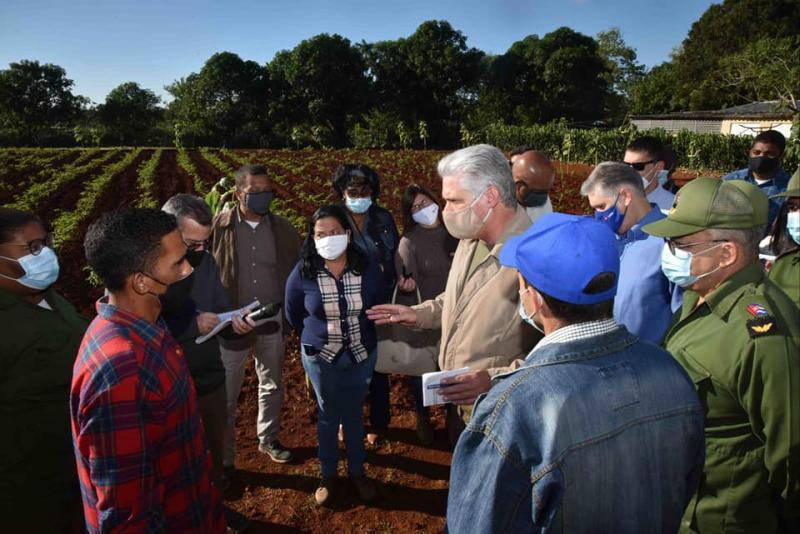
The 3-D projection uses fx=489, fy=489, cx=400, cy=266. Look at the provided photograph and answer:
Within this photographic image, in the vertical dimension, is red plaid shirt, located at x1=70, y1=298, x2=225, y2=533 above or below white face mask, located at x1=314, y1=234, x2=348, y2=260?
below

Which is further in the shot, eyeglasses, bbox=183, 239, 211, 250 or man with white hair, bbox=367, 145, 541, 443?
eyeglasses, bbox=183, 239, 211, 250

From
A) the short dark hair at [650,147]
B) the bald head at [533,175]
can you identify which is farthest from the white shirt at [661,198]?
the bald head at [533,175]

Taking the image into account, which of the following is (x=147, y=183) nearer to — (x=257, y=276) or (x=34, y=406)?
(x=257, y=276)

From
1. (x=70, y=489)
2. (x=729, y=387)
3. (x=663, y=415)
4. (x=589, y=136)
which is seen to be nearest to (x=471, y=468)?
(x=663, y=415)

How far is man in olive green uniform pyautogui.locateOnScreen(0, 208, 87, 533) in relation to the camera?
2180mm

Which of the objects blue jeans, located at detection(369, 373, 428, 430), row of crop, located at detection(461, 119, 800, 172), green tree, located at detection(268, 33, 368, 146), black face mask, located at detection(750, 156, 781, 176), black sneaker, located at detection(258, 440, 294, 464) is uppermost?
green tree, located at detection(268, 33, 368, 146)

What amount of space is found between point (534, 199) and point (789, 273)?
2204mm

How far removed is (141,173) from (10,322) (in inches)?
863

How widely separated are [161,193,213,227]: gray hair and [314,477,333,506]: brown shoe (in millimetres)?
2059

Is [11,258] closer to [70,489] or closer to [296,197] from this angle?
[70,489]

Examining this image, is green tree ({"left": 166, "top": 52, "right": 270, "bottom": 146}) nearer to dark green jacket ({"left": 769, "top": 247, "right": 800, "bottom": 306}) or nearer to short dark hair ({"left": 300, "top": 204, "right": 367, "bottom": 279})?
short dark hair ({"left": 300, "top": 204, "right": 367, "bottom": 279})

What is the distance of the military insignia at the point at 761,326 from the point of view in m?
1.86

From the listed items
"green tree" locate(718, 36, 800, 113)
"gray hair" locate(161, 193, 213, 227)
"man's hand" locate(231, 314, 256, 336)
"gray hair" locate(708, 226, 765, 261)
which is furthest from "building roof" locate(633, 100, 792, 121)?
"man's hand" locate(231, 314, 256, 336)

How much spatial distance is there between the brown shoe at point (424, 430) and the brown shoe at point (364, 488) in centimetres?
81
